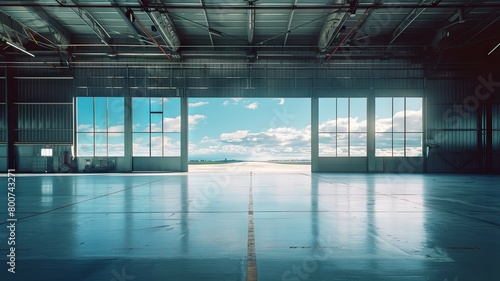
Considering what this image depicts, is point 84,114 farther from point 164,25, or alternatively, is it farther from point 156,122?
point 164,25

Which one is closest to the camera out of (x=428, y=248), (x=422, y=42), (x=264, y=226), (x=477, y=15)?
(x=428, y=248)

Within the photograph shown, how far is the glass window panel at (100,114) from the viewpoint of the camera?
33.7 metres

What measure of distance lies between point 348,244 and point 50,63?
3508 cm

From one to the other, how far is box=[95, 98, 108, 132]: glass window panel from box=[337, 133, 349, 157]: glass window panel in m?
25.8

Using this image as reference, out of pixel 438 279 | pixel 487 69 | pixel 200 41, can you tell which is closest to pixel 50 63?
pixel 200 41

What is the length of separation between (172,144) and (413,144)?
26.6 metres

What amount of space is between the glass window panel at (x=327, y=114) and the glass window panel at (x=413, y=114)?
7963mm

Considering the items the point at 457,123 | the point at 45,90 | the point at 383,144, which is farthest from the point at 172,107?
the point at 457,123

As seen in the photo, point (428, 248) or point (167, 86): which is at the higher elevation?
point (167, 86)

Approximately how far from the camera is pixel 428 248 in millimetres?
6328

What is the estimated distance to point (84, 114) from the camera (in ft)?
111

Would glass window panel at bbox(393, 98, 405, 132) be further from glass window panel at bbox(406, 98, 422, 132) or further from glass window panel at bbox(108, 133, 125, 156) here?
glass window panel at bbox(108, 133, 125, 156)

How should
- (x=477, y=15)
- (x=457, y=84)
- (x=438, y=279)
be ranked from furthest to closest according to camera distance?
(x=457, y=84), (x=477, y=15), (x=438, y=279)

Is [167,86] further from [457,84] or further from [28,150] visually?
[457,84]
